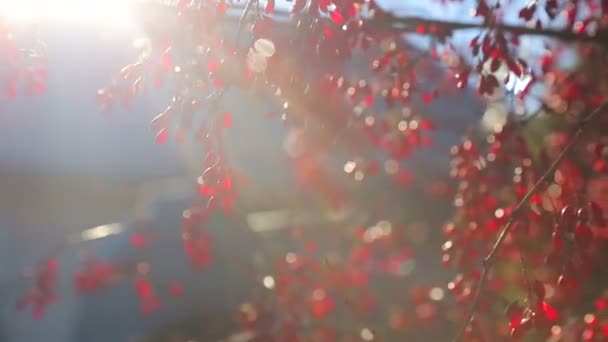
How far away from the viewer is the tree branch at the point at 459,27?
3.08 meters

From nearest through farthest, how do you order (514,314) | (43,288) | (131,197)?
(514,314) → (43,288) → (131,197)

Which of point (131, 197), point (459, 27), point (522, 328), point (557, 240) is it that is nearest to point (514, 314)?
point (522, 328)

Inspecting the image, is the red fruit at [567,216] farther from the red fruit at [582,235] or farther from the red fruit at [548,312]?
the red fruit at [548,312]

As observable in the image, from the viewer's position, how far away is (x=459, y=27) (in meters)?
3.26

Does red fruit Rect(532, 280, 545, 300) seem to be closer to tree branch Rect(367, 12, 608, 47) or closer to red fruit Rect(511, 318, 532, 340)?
red fruit Rect(511, 318, 532, 340)

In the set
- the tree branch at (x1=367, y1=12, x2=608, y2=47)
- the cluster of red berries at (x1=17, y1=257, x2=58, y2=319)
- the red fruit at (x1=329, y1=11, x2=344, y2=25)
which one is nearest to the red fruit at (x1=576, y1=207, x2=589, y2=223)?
the red fruit at (x1=329, y1=11, x2=344, y2=25)

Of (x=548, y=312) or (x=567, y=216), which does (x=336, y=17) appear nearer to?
(x=567, y=216)

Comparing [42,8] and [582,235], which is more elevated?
[42,8]

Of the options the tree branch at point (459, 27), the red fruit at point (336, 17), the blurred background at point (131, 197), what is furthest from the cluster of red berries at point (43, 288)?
the red fruit at point (336, 17)

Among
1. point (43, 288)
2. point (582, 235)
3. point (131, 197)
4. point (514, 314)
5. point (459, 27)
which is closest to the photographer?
point (582, 235)

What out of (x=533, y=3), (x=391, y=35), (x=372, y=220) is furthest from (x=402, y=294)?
(x=533, y=3)

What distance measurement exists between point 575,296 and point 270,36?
2.72 m

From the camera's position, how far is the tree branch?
10.1 ft

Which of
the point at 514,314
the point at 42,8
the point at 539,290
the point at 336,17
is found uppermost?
the point at 336,17
